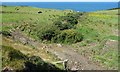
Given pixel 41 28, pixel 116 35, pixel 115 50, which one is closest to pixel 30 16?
pixel 41 28

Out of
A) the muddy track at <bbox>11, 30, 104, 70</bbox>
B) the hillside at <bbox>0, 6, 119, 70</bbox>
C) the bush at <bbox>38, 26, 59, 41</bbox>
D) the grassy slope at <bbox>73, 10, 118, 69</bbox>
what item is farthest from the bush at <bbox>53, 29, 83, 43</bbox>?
the muddy track at <bbox>11, 30, 104, 70</bbox>

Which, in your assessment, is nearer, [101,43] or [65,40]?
[101,43]

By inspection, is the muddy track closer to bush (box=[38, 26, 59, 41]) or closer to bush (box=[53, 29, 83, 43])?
bush (box=[38, 26, 59, 41])

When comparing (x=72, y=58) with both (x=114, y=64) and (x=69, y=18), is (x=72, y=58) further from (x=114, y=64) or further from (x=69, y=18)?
(x=69, y=18)

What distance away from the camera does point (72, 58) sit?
112ft

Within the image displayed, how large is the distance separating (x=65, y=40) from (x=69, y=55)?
633 centimetres

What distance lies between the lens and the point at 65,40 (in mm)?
41469

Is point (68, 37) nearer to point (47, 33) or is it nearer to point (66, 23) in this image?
point (47, 33)

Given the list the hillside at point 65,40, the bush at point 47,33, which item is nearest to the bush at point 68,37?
the hillside at point 65,40

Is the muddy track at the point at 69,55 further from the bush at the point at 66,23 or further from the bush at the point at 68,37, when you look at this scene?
the bush at the point at 66,23

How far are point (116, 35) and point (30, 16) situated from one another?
50.2 feet

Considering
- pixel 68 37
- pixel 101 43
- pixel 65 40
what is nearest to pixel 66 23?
pixel 68 37

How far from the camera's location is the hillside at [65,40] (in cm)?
3256

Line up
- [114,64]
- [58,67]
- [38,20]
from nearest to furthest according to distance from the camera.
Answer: [58,67] → [114,64] → [38,20]
